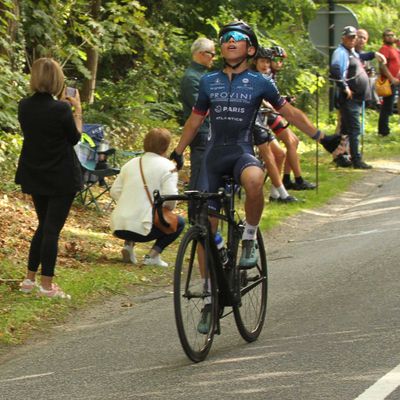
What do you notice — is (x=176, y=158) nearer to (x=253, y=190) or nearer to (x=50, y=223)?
(x=253, y=190)

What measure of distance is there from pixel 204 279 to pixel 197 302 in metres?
0.15

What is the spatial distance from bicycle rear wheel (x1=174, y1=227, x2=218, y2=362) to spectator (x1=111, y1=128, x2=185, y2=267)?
12.1 feet

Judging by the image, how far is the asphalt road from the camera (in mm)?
7266

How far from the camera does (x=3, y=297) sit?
10375 mm

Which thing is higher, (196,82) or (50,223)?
(196,82)

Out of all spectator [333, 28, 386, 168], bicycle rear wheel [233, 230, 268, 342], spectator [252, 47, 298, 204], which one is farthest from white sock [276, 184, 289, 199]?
bicycle rear wheel [233, 230, 268, 342]

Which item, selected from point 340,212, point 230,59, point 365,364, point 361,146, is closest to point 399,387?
point 365,364

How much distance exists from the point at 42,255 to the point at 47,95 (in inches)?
50.3

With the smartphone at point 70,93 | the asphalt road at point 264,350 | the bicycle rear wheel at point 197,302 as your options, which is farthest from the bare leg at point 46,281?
the bicycle rear wheel at point 197,302

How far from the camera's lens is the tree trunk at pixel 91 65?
20.2 metres

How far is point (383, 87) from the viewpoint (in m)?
24.7

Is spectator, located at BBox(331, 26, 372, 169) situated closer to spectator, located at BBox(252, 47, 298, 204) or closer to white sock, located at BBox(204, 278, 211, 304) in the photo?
spectator, located at BBox(252, 47, 298, 204)

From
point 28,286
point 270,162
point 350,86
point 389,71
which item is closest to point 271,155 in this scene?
point 270,162

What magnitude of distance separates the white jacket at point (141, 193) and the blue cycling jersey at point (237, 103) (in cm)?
316
